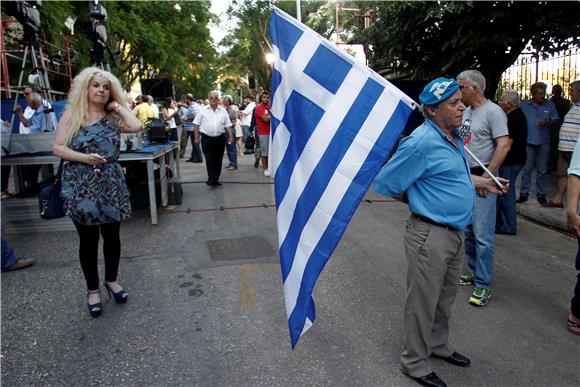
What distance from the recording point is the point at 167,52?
23.7 meters

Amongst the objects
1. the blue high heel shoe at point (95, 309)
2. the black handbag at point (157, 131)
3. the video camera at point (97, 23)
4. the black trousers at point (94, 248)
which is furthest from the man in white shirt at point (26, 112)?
the blue high heel shoe at point (95, 309)

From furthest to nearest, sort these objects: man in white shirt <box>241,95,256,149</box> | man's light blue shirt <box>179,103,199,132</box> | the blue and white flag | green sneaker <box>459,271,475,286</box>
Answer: man in white shirt <box>241,95,256,149</box>, man's light blue shirt <box>179,103,199,132</box>, green sneaker <box>459,271,475,286</box>, the blue and white flag

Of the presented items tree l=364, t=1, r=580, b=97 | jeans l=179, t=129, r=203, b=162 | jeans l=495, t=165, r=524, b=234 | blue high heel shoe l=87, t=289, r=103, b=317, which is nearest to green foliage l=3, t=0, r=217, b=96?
jeans l=179, t=129, r=203, b=162

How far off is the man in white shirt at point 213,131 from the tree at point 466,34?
11.4 ft

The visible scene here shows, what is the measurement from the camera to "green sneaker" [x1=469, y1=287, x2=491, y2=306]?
4102 mm

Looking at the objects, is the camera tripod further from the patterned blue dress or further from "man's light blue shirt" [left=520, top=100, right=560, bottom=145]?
"man's light blue shirt" [left=520, top=100, right=560, bottom=145]

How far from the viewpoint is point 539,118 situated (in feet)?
26.1

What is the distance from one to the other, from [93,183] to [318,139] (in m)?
2.14

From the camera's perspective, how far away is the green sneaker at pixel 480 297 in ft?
13.5

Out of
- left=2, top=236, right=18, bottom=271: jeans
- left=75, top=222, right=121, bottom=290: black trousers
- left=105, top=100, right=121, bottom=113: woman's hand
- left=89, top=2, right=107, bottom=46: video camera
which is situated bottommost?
left=2, top=236, right=18, bottom=271: jeans

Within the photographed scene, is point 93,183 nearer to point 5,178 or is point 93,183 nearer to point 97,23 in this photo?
point 97,23

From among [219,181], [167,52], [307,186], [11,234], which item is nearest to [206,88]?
[167,52]

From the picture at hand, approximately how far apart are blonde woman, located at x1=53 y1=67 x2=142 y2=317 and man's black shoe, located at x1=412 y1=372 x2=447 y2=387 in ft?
8.45

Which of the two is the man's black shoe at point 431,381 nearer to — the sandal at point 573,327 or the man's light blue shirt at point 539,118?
the sandal at point 573,327
